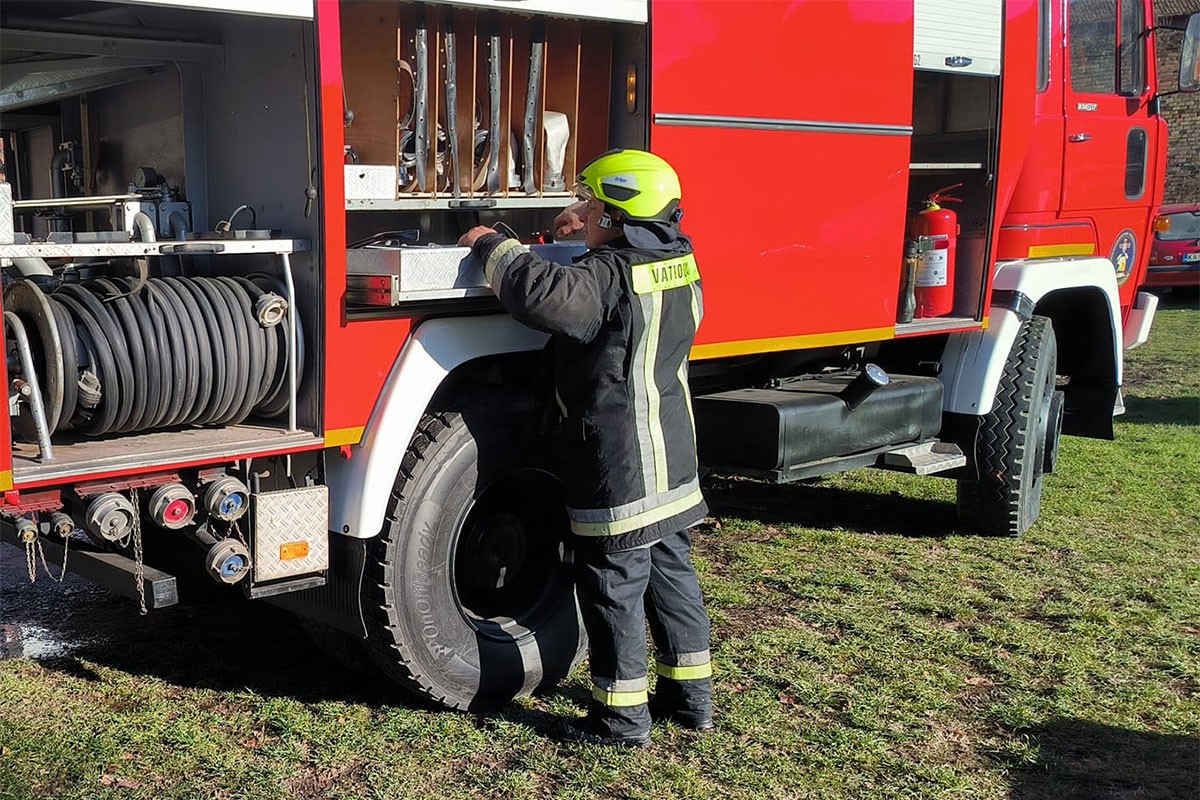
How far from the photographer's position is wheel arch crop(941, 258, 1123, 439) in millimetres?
5945

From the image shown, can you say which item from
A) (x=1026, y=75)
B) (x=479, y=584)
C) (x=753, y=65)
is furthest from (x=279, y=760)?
(x=1026, y=75)

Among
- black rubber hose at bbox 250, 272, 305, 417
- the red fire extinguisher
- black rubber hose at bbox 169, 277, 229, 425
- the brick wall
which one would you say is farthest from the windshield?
black rubber hose at bbox 169, 277, 229, 425

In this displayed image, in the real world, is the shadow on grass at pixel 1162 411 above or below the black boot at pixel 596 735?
below

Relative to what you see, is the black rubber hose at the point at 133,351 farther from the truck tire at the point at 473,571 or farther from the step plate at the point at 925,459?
the step plate at the point at 925,459

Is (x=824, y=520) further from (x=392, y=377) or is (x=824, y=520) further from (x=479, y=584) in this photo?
(x=392, y=377)

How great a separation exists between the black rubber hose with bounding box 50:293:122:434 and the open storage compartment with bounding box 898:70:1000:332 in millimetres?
3425

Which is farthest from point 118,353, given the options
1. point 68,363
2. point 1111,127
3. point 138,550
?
point 1111,127

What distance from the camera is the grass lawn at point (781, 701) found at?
3.60 meters

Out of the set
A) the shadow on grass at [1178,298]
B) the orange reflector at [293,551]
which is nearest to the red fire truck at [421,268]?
the orange reflector at [293,551]

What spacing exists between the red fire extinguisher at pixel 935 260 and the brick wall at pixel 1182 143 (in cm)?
1962

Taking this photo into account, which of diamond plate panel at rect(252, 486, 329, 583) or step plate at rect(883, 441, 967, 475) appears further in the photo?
step plate at rect(883, 441, 967, 475)

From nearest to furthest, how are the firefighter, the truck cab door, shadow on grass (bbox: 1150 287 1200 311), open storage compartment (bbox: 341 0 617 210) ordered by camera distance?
the firefighter → open storage compartment (bbox: 341 0 617 210) → the truck cab door → shadow on grass (bbox: 1150 287 1200 311)

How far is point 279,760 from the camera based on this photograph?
3.65 m

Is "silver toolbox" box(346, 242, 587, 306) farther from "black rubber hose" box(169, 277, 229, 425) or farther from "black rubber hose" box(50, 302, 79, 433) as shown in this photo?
"black rubber hose" box(50, 302, 79, 433)
